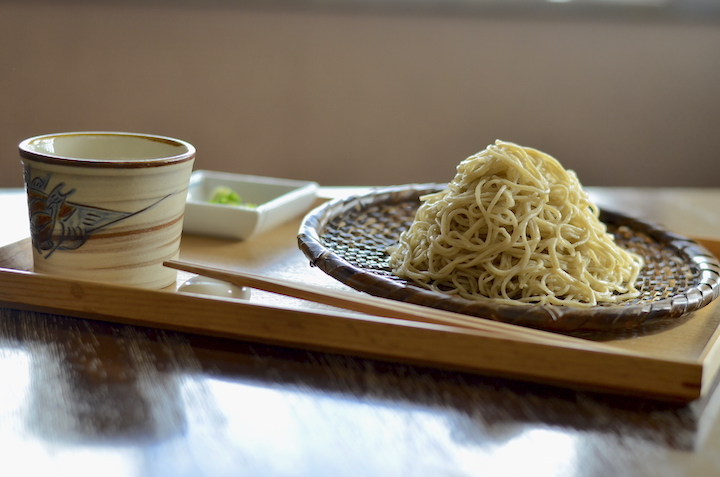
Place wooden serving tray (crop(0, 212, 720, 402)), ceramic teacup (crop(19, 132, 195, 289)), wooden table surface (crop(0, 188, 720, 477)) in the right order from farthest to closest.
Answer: ceramic teacup (crop(19, 132, 195, 289))
wooden serving tray (crop(0, 212, 720, 402))
wooden table surface (crop(0, 188, 720, 477))

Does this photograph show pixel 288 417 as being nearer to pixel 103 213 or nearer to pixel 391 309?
pixel 391 309

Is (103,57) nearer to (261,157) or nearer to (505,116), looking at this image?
(261,157)

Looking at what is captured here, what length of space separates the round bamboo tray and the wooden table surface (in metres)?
0.08

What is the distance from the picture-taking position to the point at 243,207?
1.16 m

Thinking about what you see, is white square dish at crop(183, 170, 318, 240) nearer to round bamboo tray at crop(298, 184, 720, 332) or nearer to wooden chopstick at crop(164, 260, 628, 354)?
round bamboo tray at crop(298, 184, 720, 332)

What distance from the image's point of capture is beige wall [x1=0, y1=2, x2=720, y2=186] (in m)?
3.04

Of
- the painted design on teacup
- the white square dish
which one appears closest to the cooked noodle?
the white square dish

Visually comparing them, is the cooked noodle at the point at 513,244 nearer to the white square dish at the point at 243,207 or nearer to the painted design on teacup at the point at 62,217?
the white square dish at the point at 243,207

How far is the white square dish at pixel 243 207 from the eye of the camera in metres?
1.13

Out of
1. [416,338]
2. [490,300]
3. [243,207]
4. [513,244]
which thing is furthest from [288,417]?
[243,207]

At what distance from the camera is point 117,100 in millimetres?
3133

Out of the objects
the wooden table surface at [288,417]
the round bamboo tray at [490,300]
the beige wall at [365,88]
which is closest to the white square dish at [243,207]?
the round bamboo tray at [490,300]

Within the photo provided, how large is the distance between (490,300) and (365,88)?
8.95ft

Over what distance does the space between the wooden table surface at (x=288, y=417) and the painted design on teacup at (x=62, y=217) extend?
10 centimetres
